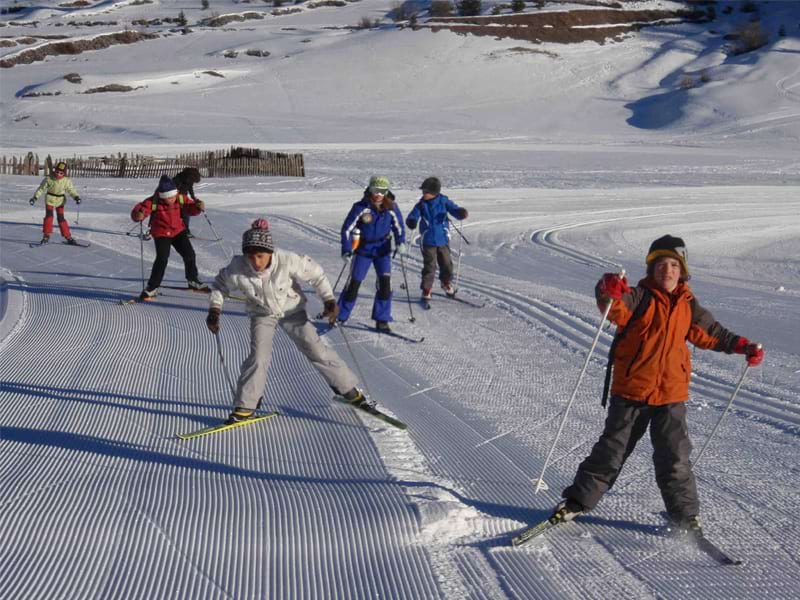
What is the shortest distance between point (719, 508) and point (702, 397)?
244 cm

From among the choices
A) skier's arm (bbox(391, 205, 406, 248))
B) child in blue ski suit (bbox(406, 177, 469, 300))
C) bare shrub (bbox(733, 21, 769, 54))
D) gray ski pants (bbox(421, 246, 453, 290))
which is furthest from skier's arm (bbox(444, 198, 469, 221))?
bare shrub (bbox(733, 21, 769, 54))

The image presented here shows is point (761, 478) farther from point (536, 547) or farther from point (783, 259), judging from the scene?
point (783, 259)

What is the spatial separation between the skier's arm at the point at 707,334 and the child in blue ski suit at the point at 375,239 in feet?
→ 16.1

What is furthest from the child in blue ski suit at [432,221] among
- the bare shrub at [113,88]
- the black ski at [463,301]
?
the bare shrub at [113,88]

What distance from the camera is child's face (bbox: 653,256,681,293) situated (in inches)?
170

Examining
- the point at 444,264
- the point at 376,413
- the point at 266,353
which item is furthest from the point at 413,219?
the point at 266,353

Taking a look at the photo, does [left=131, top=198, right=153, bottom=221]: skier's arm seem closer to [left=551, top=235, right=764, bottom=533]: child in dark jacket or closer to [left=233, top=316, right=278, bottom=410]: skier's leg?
[left=233, top=316, right=278, bottom=410]: skier's leg

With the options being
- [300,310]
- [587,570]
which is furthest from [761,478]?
[300,310]

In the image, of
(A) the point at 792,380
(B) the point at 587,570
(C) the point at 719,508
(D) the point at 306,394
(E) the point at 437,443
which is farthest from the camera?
(A) the point at 792,380

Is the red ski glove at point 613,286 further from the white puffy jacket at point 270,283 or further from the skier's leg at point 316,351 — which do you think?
the skier's leg at point 316,351

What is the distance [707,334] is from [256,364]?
2998 mm

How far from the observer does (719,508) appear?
513cm

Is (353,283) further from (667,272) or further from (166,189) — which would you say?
(667,272)

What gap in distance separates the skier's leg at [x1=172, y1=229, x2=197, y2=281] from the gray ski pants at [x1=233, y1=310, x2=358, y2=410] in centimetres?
542
